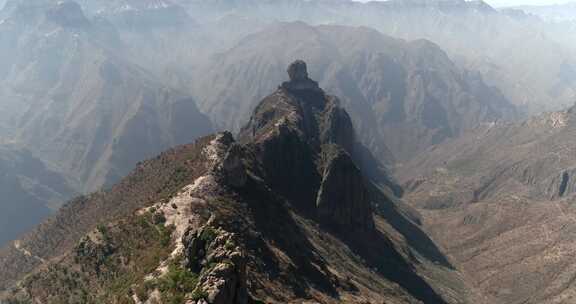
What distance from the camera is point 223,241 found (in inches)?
3000

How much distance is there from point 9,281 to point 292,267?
2898 inches

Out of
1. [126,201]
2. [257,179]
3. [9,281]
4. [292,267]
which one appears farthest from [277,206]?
[9,281]

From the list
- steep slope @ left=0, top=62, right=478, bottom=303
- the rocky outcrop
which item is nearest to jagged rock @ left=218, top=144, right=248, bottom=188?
steep slope @ left=0, top=62, right=478, bottom=303

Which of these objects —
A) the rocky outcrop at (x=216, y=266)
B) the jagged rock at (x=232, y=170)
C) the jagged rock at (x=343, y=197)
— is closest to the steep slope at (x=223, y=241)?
the rocky outcrop at (x=216, y=266)

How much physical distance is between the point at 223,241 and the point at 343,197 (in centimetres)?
11814

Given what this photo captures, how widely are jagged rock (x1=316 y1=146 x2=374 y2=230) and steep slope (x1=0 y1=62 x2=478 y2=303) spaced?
1.23 ft

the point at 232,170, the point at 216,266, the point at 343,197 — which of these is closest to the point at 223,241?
the point at 216,266

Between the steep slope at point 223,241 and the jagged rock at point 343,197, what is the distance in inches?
14.8

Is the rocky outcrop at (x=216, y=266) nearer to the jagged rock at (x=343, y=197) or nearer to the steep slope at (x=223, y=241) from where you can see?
the steep slope at (x=223, y=241)

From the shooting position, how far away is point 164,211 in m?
109

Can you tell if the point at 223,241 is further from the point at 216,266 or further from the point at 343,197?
the point at 343,197

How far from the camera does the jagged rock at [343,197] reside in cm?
18838

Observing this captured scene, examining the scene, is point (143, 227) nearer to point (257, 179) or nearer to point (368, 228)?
point (257, 179)

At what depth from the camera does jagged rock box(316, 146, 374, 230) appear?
188375 mm
